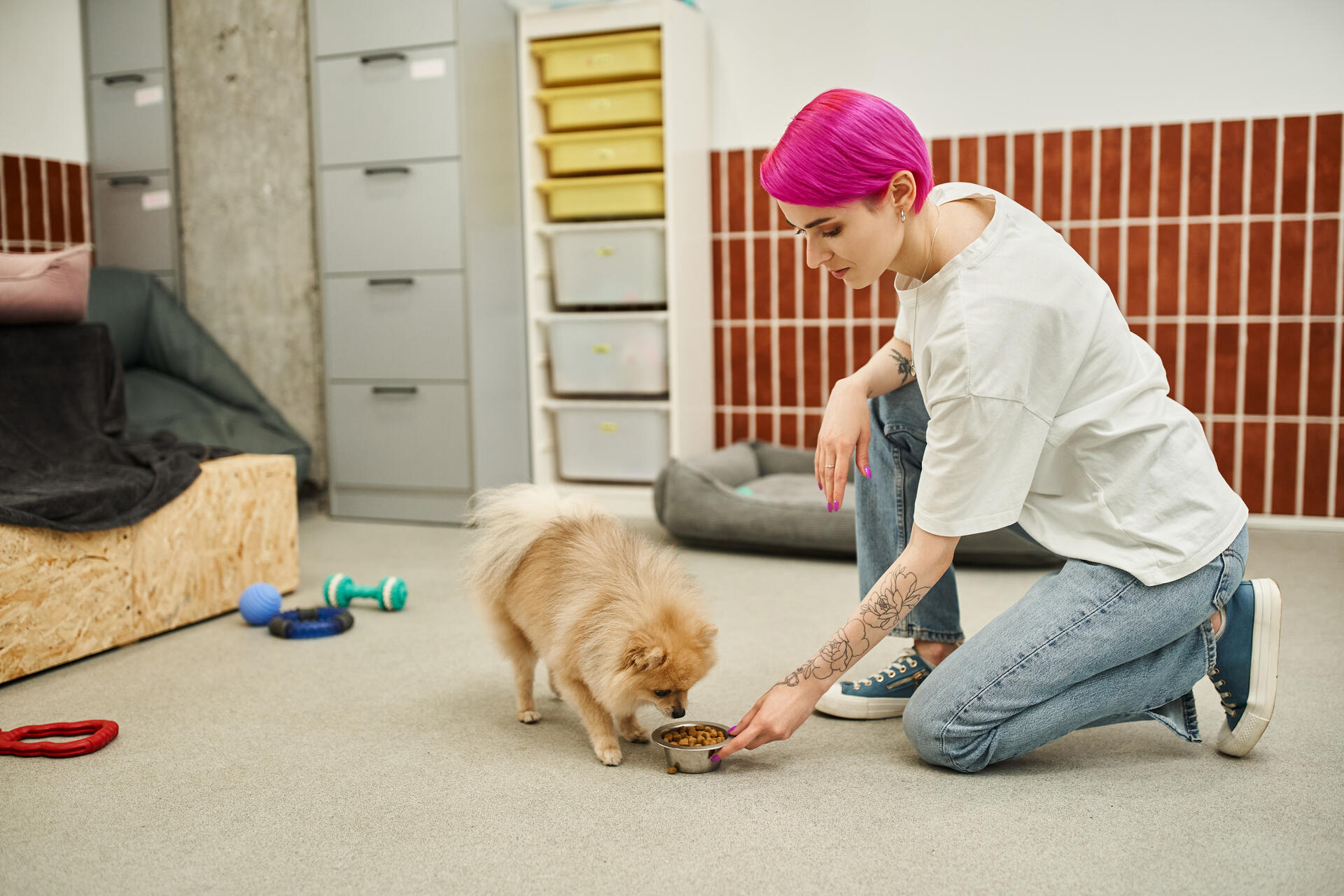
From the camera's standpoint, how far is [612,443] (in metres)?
4.05

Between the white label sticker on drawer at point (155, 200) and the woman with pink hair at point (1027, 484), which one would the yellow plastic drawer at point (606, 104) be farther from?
the woman with pink hair at point (1027, 484)

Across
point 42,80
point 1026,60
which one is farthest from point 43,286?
point 1026,60

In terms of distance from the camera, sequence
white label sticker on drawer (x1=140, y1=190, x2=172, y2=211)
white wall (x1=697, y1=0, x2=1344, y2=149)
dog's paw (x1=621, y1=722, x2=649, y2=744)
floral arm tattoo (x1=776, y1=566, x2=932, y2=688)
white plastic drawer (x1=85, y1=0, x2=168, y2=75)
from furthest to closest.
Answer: white label sticker on drawer (x1=140, y1=190, x2=172, y2=211) < white plastic drawer (x1=85, y1=0, x2=168, y2=75) < white wall (x1=697, y1=0, x2=1344, y2=149) < dog's paw (x1=621, y1=722, x2=649, y2=744) < floral arm tattoo (x1=776, y1=566, x2=932, y2=688)

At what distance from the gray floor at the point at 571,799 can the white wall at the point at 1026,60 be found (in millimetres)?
2138

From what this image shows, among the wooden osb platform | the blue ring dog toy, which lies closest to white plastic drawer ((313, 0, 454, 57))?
the wooden osb platform

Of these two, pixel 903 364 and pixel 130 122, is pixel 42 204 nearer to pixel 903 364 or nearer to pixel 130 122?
pixel 130 122

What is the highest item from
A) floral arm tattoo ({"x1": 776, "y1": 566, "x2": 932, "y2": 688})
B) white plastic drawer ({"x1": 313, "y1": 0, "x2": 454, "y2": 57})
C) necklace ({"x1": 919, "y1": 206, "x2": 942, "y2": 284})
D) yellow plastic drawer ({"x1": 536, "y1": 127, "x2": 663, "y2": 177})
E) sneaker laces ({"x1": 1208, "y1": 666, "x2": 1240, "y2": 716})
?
white plastic drawer ({"x1": 313, "y1": 0, "x2": 454, "y2": 57})

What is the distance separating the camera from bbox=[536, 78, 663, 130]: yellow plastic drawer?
150 inches

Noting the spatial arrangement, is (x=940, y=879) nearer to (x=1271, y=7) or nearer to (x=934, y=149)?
(x=934, y=149)

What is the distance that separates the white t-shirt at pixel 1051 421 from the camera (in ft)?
4.70

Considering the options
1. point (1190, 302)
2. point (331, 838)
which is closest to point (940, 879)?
point (331, 838)

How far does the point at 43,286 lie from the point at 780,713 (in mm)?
2201

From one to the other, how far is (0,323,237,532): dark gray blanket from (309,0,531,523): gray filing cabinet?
3.50 feet

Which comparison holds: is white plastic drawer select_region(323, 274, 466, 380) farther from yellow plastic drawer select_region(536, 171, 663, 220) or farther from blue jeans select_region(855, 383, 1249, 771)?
blue jeans select_region(855, 383, 1249, 771)
